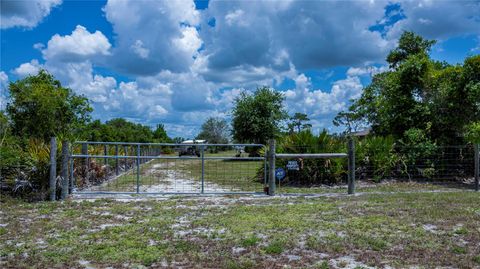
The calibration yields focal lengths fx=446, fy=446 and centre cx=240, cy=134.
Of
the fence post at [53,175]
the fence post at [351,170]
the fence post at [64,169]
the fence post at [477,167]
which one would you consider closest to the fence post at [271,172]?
the fence post at [351,170]

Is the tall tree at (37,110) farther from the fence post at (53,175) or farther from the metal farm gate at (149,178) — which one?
the fence post at (53,175)

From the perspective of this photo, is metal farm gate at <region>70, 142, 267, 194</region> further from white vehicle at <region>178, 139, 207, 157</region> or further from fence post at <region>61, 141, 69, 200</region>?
fence post at <region>61, 141, 69, 200</region>

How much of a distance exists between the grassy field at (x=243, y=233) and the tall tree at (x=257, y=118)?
2749cm

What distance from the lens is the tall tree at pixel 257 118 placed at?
38.2 meters

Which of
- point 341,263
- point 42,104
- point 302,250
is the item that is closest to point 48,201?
point 302,250

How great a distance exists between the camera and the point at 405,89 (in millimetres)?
16875

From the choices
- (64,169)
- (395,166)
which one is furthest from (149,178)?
(395,166)

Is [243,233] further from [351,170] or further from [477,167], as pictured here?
[477,167]

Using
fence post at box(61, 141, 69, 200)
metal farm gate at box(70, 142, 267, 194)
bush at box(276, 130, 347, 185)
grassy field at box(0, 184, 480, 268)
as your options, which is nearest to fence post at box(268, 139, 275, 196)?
metal farm gate at box(70, 142, 267, 194)

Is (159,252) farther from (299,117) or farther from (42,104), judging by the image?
(299,117)

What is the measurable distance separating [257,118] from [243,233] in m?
31.2

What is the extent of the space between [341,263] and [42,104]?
63.8 ft

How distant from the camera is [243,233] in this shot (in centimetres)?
706

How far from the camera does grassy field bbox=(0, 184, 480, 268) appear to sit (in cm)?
562
